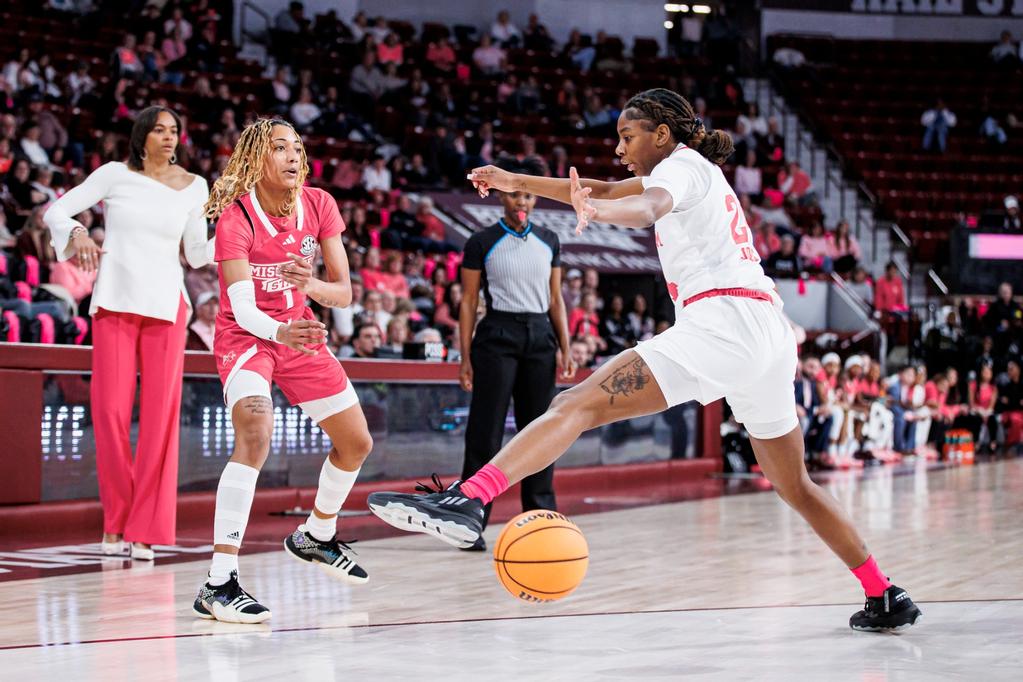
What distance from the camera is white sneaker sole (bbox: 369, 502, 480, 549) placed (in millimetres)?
4117

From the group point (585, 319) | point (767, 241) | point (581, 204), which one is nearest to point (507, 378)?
point (581, 204)

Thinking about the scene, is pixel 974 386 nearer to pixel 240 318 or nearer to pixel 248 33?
pixel 248 33

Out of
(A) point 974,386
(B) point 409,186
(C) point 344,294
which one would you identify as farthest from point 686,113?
(A) point 974,386

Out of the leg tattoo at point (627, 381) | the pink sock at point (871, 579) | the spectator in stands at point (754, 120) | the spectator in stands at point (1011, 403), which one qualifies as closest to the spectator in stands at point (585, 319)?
the spectator in stands at point (1011, 403)

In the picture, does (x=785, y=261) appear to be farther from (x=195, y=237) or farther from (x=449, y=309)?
(x=195, y=237)

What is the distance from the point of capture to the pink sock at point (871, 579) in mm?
4891

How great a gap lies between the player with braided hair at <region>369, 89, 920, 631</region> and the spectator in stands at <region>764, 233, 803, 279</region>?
1458 cm

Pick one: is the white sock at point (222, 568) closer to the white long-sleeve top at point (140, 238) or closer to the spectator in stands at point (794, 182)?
the white long-sleeve top at point (140, 238)

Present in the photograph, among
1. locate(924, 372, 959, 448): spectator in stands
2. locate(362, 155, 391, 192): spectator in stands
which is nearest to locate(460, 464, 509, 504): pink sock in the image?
locate(362, 155, 391, 192): spectator in stands

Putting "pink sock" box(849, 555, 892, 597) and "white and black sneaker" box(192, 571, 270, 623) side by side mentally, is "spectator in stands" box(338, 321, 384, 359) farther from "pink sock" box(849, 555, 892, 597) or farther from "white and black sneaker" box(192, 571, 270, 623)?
"pink sock" box(849, 555, 892, 597)

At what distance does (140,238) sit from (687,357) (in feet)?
11.6

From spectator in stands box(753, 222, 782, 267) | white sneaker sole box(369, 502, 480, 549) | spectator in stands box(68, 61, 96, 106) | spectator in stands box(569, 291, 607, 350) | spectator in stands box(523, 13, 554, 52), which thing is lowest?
white sneaker sole box(369, 502, 480, 549)

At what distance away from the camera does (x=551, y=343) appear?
7.72 metres

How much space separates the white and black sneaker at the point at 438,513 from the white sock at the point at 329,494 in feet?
4.79
